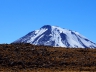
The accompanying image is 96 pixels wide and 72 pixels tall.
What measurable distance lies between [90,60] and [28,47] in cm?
669

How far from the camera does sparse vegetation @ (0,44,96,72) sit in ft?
90.6

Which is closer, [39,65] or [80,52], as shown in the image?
[39,65]

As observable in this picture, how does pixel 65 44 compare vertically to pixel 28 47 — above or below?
above

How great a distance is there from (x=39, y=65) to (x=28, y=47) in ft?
16.1

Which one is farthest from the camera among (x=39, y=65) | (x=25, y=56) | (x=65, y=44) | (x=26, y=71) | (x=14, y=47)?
(x=65, y=44)

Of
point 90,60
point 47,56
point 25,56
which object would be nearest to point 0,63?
point 25,56

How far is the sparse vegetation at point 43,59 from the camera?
2762cm

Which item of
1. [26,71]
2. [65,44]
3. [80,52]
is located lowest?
[26,71]

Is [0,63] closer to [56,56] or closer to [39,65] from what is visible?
[39,65]

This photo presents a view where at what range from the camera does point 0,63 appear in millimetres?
29188

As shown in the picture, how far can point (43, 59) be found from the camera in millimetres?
29969

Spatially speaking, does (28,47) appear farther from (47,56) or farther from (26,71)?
(26,71)

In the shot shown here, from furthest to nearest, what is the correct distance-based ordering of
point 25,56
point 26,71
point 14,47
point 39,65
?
point 14,47, point 25,56, point 39,65, point 26,71

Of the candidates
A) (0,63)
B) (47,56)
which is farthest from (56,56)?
(0,63)
